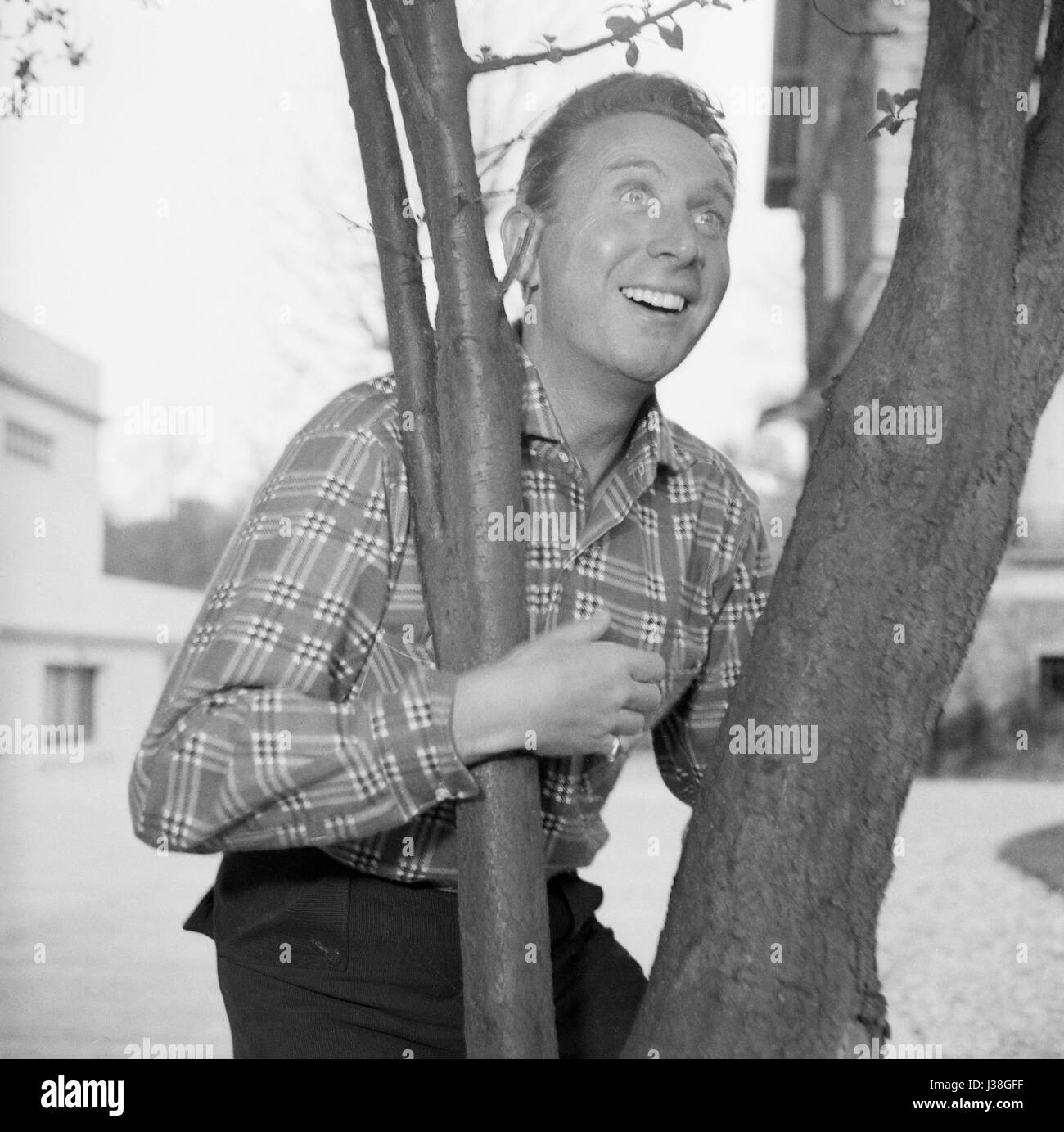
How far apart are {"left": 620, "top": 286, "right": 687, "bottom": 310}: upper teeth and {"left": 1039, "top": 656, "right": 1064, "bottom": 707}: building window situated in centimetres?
735

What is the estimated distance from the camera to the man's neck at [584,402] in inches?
47.6

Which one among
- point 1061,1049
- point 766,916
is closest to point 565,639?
point 766,916

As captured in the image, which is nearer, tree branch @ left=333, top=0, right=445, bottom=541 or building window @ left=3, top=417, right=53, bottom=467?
tree branch @ left=333, top=0, right=445, bottom=541

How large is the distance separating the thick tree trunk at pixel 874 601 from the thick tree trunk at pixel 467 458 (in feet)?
0.35

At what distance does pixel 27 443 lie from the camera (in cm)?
811

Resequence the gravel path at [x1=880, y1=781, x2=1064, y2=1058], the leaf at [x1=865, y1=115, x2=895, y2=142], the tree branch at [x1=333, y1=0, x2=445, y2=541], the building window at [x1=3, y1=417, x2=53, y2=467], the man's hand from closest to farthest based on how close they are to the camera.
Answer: the man's hand
the tree branch at [x1=333, y1=0, x2=445, y2=541]
the leaf at [x1=865, y1=115, x2=895, y2=142]
the gravel path at [x1=880, y1=781, x2=1064, y2=1058]
the building window at [x1=3, y1=417, x2=53, y2=467]

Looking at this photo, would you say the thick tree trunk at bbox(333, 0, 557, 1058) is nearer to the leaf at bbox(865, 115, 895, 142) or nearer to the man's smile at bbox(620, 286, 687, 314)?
the man's smile at bbox(620, 286, 687, 314)

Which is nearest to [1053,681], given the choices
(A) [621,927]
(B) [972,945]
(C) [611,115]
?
(B) [972,945]

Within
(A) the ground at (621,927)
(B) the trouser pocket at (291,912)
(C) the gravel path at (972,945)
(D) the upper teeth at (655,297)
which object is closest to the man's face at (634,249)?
(D) the upper teeth at (655,297)

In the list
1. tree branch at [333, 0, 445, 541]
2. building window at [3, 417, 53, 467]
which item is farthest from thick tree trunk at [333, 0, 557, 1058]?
building window at [3, 417, 53, 467]

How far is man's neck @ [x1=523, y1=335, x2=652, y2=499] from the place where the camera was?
121 cm

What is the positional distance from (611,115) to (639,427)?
0.91ft

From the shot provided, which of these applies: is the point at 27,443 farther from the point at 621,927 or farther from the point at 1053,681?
the point at 1053,681
